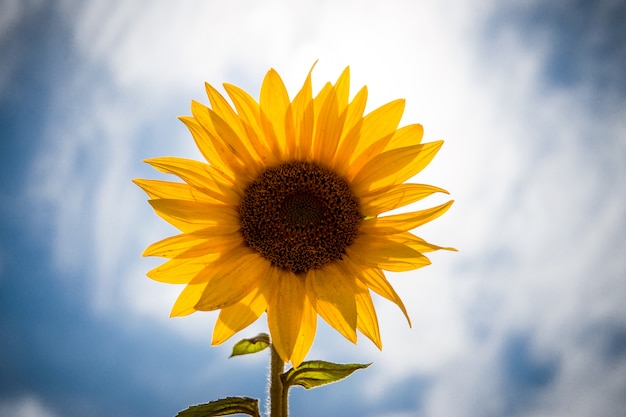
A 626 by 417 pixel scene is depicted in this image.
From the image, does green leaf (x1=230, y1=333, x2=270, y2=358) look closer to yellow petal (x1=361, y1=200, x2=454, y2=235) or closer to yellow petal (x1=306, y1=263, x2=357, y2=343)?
yellow petal (x1=306, y1=263, x2=357, y2=343)

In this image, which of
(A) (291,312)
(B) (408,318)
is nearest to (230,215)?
(A) (291,312)

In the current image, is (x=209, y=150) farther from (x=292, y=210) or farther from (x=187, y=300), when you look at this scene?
(x=187, y=300)

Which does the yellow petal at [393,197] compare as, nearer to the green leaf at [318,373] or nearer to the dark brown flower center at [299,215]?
the dark brown flower center at [299,215]

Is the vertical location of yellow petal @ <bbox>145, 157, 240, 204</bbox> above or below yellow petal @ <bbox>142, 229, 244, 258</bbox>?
above

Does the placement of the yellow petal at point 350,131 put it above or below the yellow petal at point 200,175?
above

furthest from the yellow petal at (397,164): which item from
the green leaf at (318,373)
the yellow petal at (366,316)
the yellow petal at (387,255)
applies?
the green leaf at (318,373)

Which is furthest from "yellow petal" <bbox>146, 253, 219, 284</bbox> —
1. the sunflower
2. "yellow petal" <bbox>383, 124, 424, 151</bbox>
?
"yellow petal" <bbox>383, 124, 424, 151</bbox>

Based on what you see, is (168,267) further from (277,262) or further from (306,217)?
(306,217)
